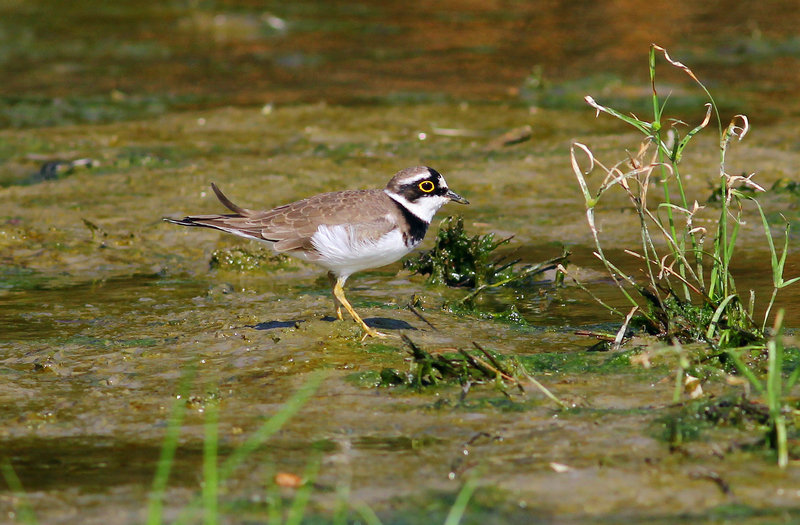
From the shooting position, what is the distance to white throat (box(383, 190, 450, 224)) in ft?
22.2

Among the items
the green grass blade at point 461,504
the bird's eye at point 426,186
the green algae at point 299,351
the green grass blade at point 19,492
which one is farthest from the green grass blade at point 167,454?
the bird's eye at point 426,186

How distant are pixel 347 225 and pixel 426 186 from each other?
768 millimetres

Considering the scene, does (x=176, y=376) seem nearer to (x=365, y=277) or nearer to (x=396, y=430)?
(x=396, y=430)

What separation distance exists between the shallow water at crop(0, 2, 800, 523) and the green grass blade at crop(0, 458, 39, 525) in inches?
1.6

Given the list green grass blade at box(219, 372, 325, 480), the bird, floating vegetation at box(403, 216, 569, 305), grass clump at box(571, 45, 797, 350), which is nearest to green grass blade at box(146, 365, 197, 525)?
green grass blade at box(219, 372, 325, 480)

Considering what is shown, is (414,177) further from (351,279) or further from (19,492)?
(19,492)

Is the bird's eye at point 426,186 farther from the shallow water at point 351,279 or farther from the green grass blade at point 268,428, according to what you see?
the green grass blade at point 268,428

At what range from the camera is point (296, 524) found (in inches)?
138

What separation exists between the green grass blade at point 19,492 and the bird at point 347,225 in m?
2.05

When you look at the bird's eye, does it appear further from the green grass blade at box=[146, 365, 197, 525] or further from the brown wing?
the green grass blade at box=[146, 365, 197, 525]

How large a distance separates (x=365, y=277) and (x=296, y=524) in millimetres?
4748

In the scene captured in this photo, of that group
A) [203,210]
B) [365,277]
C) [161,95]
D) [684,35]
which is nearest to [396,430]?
[365,277]

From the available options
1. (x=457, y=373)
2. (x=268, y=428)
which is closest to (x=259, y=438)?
(x=268, y=428)

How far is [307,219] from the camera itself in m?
6.45
